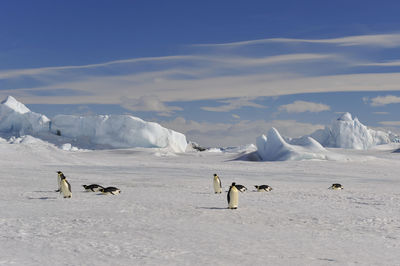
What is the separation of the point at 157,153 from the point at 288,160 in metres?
16.2

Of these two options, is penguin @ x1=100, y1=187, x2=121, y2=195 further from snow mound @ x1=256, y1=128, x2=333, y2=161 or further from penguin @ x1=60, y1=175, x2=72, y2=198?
snow mound @ x1=256, y1=128, x2=333, y2=161

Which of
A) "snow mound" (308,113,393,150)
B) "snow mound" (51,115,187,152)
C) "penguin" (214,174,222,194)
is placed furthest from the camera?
"snow mound" (308,113,393,150)

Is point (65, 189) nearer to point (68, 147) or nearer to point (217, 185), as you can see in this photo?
point (217, 185)

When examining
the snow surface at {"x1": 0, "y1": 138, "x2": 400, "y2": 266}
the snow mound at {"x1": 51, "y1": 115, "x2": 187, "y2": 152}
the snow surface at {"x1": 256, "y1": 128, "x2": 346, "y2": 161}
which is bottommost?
the snow surface at {"x1": 0, "y1": 138, "x2": 400, "y2": 266}

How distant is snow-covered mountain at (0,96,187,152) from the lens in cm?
5291

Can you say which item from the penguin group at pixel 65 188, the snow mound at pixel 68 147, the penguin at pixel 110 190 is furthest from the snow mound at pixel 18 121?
the penguin group at pixel 65 188

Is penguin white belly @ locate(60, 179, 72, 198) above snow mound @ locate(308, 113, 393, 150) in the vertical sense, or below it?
below

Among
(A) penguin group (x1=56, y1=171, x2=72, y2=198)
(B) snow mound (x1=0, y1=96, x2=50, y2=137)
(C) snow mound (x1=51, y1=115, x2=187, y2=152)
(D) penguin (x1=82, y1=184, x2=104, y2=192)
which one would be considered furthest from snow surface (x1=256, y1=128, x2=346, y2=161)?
(B) snow mound (x1=0, y1=96, x2=50, y2=137)

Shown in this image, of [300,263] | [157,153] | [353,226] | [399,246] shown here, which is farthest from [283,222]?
[157,153]

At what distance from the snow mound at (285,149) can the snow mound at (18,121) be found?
1089 inches

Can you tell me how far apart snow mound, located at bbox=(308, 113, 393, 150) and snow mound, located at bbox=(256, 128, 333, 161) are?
79.6ft

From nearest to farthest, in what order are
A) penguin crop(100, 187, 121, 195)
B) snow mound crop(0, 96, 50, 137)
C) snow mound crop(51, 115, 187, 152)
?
penguin crop(100, 187, 121, 195) → snow mound crop(51, 115, 187, 152) → snow mound crop(0, 96, 50, 137)

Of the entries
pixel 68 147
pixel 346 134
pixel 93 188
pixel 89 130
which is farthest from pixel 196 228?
pixel 346 134

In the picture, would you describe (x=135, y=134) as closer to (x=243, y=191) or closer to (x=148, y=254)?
(x=243, y=191)
